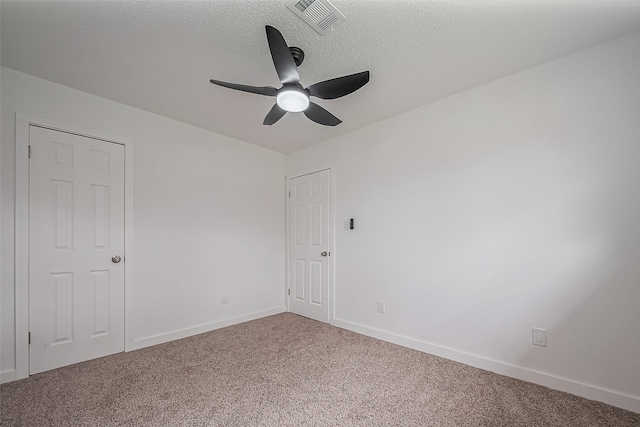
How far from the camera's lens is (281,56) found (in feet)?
5.07

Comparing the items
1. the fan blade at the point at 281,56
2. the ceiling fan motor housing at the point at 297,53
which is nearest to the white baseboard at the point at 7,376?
the fan blade at the point at 281,56

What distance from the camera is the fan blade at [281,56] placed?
1434 mm

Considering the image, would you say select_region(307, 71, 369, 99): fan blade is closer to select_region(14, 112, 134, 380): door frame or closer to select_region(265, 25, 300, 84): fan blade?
select_region(265, 25, 300, 84): fan blade

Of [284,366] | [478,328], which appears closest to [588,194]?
[478,328]

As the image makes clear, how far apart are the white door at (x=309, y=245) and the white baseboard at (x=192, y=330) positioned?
0.51m

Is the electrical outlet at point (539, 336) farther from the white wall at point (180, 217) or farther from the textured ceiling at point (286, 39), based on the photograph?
the white wall at point (180, 217)

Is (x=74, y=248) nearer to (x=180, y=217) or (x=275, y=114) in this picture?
(x=180, y=217)

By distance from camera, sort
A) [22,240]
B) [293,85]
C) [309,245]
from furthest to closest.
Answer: [309,245] → [22,240] → [293,85]

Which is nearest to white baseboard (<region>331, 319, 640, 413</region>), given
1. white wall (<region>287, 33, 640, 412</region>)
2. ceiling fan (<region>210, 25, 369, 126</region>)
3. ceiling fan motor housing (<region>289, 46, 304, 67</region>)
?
white wall (<region>287, 33, 640, 412</region>)

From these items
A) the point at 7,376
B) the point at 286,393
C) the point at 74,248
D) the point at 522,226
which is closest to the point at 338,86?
the point at 522,226

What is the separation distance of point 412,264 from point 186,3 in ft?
8.77

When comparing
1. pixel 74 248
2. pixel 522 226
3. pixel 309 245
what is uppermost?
pixel 522 226

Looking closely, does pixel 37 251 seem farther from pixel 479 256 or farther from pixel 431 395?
pixel 479 256

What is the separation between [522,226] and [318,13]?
209cm
